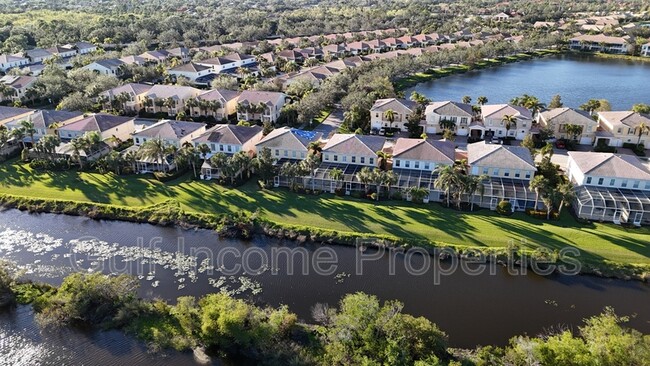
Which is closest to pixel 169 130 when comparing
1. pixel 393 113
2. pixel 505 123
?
pixel 393 113

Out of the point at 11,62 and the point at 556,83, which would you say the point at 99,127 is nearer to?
the point at 11,62

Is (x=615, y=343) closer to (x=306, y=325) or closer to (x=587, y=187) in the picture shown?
(x=306, y=325)

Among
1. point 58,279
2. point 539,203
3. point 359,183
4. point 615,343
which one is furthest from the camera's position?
point 359,183


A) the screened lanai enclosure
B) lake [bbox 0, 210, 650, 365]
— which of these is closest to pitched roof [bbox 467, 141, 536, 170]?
the screened lanai enclosure

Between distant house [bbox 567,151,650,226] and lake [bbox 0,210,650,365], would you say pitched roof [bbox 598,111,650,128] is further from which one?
lake [bbox 0,210,650,365]

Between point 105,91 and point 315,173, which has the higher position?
point 105,91

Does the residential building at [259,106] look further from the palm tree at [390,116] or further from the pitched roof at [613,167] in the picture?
the pitched roof at [613,167]

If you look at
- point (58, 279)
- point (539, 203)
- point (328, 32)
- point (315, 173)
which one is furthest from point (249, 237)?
point (328, 32)
